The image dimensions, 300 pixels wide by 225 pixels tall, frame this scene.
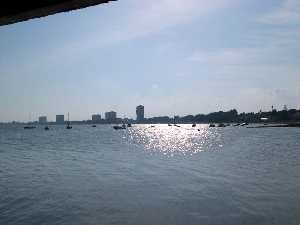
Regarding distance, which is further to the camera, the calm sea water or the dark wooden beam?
the calm sea water

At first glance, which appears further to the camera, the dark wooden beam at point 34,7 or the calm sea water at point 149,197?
the calm sea water at point 149,197

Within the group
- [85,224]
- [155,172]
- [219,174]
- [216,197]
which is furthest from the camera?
[155,172]

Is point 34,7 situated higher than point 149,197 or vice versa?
point 34,7

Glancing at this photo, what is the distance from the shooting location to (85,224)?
1662 centimetres

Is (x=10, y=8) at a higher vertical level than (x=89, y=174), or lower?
→ higher

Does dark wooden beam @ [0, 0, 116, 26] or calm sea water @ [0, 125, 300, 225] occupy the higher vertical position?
dark wooden beam @ [0, 0, 116, 26]

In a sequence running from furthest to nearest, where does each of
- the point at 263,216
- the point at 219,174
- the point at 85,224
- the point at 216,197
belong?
the point at 219,174 < the point at 216,197 < the point at 263,216 < the point at 85,224

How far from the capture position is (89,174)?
→ 1347 inches

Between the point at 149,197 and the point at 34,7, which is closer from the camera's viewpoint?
the point at 34,7

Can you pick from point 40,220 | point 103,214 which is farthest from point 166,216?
point 40,220

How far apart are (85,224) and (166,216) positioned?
4.15m

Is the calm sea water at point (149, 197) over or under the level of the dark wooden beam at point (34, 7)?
under

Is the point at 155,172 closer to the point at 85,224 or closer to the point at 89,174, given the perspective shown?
the point at 89,174

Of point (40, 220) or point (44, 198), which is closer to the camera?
point (40, 220)
